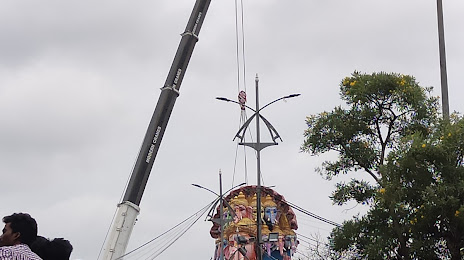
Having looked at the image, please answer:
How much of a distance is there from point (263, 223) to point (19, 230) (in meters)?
38.9

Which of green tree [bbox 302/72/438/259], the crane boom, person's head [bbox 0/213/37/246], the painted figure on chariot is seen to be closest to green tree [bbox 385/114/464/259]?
green tree [bbox 302/72/438/259]

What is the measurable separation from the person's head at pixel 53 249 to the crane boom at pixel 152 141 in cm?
1583

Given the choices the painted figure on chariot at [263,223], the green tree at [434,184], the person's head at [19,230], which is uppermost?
the painted figure on chariot at [263,223]

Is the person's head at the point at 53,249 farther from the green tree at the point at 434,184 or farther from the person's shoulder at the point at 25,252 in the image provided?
the green tree at the point at 434,184

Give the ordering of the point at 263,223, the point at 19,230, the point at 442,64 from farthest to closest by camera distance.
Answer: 1. the point at 263,223
2. the point at 442,64
3. the point at 19,230

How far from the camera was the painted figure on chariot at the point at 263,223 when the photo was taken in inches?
1777

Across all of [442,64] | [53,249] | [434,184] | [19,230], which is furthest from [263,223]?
[19,230]

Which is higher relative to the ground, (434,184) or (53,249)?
(434,184)

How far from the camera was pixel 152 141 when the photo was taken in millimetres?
24781

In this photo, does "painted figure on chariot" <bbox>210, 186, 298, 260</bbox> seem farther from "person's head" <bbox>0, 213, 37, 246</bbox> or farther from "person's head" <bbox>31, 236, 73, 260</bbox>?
"person's head" <bbox>0, 213, 37, 246</bbox>

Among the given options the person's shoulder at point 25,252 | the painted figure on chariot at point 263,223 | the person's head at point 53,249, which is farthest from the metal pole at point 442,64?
the painted figure on chariot at point 263,223

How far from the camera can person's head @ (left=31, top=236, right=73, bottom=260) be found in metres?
6.62

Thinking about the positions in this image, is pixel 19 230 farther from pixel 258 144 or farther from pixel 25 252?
pixel 258 144

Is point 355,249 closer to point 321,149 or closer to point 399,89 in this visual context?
point 321,149
